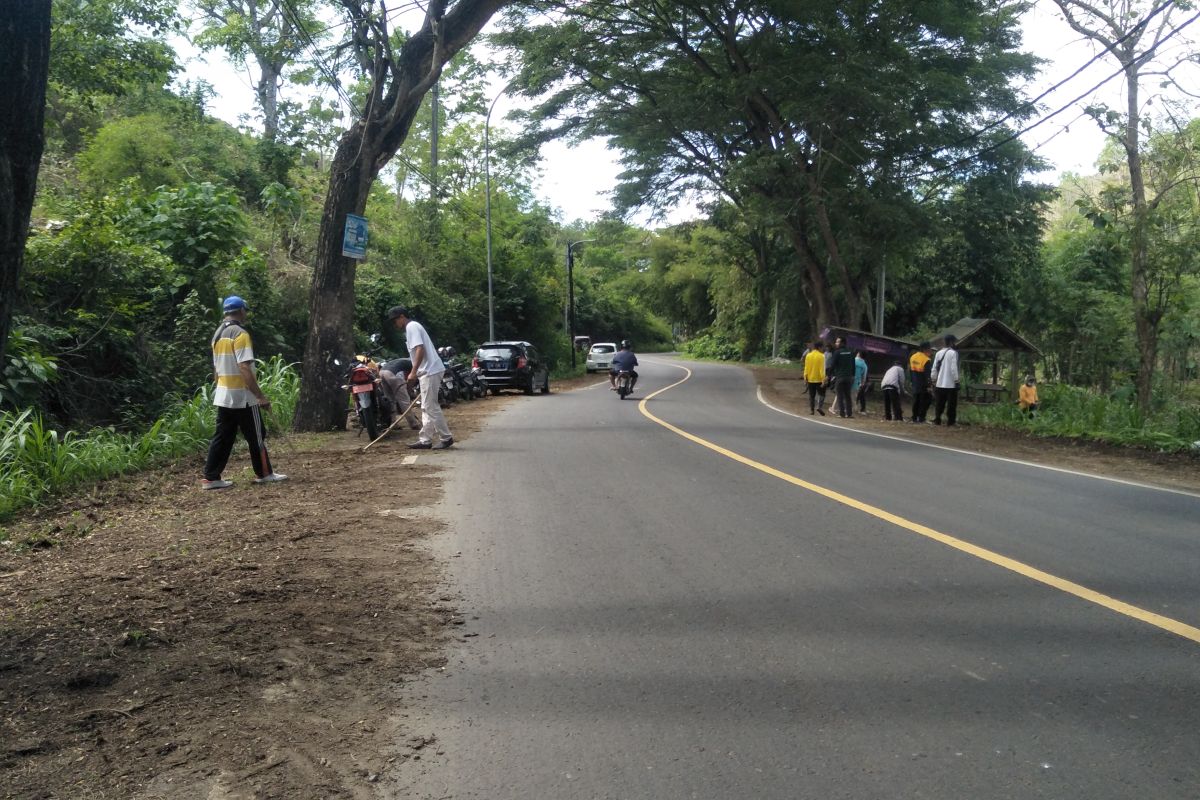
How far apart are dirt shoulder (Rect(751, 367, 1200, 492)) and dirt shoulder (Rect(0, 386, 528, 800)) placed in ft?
29.0

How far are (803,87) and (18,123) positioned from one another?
21.0m

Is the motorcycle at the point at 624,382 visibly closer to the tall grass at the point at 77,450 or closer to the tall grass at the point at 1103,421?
the tall grass at the point at 1103,421

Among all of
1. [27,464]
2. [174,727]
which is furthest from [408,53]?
[174,727]

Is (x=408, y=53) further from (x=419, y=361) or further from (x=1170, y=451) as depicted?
(x=1170, y=451)

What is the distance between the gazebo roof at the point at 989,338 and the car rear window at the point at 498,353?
1207 cm

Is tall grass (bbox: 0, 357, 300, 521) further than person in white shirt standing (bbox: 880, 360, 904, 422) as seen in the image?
No

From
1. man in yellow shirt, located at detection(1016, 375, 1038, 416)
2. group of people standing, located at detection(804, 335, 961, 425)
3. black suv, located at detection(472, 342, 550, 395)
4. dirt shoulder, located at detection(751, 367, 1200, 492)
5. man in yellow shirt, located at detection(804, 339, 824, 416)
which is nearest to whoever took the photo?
dirt shoulder, located at detection(751, 367, 1200, 492)

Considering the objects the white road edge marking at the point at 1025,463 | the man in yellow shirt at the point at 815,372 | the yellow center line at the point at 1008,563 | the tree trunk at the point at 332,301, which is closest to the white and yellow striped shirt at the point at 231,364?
the tree trunk at the point at 332,301

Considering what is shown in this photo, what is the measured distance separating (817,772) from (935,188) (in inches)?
1107

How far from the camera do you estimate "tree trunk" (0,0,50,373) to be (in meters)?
4.18

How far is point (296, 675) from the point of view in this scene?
405 centimetres

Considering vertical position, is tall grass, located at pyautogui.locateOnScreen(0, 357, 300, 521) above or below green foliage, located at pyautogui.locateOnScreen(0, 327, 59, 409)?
below

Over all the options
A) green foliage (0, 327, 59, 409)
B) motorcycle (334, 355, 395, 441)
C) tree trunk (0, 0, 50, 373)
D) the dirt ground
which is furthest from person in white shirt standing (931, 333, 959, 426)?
tree trunk (0, 0, 50, 373)

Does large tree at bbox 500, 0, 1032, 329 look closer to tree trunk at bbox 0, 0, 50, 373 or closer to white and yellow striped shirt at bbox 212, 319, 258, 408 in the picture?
white and yellow striped shirt at bbox 212, 319, 258, 408
